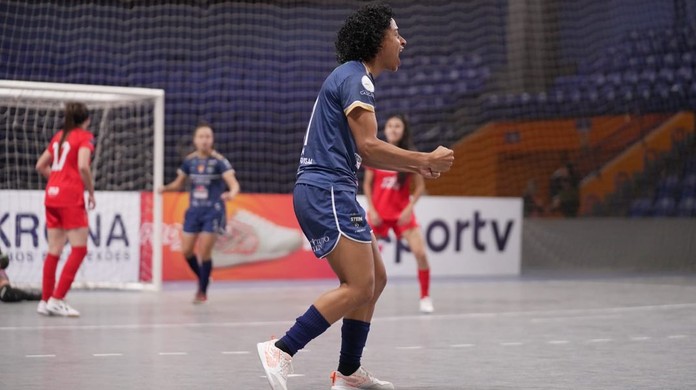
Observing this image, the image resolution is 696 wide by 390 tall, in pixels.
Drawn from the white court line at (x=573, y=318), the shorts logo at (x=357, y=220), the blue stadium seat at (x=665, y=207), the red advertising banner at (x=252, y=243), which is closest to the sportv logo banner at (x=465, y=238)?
the red advertising banner at (x=252, y=243)

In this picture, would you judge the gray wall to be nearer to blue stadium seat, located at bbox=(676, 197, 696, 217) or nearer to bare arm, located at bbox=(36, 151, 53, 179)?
blue stadium seat, located at bbox=(676, 197, 696, 217)

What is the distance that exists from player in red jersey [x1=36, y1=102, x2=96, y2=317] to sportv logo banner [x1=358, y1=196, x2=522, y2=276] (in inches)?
243

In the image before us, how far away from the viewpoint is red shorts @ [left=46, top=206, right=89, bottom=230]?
30.4 feet

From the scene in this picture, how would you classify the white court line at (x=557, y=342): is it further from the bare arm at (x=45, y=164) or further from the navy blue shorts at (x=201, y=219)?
the bare arm at (x=45, y=164)

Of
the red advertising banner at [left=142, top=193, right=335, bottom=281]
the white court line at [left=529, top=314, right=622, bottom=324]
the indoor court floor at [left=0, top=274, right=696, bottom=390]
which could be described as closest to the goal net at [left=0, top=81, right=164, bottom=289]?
the indoor court floor at [left=0, top=274, right=696, bottom=390]

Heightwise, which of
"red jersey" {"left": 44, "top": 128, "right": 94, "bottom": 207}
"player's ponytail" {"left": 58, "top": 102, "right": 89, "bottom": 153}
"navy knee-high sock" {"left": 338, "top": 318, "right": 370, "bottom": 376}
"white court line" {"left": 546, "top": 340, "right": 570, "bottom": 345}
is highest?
"player's ponytail" {"left": 58, "top": 102, "right": 89, "bottom": 153}

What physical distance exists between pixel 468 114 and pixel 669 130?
3811 mm

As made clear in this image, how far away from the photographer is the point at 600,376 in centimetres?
595

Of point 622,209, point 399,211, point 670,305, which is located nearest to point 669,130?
point 622,209

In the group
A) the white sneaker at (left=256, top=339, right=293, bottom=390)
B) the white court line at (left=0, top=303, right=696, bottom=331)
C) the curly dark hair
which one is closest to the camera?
the white sneaker at (left=256, top=339, right=293, bottom=390)

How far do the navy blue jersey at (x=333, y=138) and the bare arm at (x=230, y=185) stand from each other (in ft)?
19.3

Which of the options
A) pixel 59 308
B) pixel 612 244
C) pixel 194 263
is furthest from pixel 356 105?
pixel 612 244

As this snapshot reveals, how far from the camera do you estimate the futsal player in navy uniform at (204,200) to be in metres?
11.0

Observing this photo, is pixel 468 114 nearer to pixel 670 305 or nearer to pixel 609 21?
pixel 609 21
